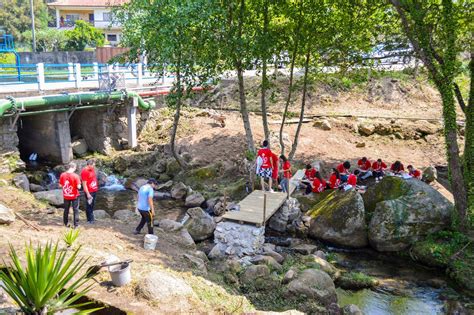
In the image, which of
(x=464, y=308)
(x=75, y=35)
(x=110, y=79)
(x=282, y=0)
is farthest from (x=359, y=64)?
(x=75, y=35)

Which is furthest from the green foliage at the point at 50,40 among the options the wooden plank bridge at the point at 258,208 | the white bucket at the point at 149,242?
the white bucket at the point at 149,242

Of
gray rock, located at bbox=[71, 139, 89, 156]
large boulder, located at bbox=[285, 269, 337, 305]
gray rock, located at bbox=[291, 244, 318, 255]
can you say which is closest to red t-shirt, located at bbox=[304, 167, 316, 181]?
gray rock, located at bbox=[291, 244, 318, 255]

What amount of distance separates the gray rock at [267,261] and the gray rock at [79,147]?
12.8 metres

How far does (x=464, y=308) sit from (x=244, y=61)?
9.76 metres

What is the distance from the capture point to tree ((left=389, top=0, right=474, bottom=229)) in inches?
460

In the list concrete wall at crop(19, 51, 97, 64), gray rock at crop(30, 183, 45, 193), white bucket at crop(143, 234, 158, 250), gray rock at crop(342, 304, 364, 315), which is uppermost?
concrete wall at crop(19, 51, 97, 64)

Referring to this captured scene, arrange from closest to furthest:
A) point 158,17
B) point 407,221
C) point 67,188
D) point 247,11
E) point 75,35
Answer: point 67,188, point 407,221, point 158,17, point 247,11, point 75,35

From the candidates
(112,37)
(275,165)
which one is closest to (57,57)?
(275,165)

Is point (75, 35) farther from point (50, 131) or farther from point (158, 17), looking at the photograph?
point (158, 17)

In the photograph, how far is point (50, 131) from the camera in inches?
768

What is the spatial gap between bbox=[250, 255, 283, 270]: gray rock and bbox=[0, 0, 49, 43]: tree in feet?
160

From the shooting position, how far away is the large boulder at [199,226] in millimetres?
12466

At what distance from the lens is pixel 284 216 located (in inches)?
539

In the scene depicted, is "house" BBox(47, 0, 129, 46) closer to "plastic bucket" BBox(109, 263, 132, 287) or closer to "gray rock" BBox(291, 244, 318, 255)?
"gray rock" BBox(291, 244, 318, 255)
